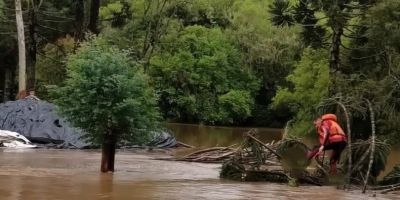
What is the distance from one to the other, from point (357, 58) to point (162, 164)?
16929 mm

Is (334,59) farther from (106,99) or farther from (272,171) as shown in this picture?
(106,99)

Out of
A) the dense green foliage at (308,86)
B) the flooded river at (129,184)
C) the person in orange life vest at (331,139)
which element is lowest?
the flooded river at (129,184)

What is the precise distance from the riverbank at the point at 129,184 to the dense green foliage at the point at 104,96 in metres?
1.13

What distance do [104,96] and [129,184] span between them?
2574mm

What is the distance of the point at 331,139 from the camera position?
637 inches

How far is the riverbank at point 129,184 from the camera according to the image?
1272 cm

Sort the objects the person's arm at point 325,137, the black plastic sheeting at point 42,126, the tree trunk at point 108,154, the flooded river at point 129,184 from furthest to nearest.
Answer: the black plastic sheeting at point 42,126 → the tree trunk at point 108,154 → the person's arm at point 325,137 → the flooded river at point 129,184

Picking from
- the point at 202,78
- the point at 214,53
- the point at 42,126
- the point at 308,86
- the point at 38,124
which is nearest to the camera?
the point at 42,126

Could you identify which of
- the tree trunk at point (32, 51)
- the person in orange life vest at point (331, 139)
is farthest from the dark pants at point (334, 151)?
the tree trunk at point (32, 51)

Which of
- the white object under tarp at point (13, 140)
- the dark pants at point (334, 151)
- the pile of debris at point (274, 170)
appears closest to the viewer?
the pile of debris at point (274, 170)

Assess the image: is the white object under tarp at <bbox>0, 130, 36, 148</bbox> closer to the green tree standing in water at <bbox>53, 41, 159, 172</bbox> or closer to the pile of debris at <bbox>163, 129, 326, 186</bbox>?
the green tree standing in water at <bbox>53, 41, 159, 172</bbox>

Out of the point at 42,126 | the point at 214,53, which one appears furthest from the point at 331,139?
the point at 214,53

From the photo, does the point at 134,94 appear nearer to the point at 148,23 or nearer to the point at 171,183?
the point at 171,183

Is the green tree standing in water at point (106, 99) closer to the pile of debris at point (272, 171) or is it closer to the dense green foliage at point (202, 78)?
the pile of debris at point (272, 171)
